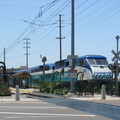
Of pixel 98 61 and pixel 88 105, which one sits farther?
pixel 98 61

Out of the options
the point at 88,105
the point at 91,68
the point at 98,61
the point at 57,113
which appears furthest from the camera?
the point at 98,61

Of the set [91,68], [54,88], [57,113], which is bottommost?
[57,113]

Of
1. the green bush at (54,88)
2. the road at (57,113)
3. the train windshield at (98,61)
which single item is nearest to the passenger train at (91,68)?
the train windshield at (98,61)

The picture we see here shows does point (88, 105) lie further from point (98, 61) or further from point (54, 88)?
point (98, 61)

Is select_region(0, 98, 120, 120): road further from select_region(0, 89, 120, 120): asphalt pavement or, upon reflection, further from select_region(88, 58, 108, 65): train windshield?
select_region(88, 58, 108, 65): train windshield

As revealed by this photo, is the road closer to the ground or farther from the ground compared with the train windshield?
closer to the ground

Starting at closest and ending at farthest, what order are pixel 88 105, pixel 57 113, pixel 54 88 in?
pixel 57 113
pixel 88 105
pixel 54 88

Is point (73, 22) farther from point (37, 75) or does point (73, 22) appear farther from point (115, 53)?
point (37, 75)

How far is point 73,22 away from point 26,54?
63298mm

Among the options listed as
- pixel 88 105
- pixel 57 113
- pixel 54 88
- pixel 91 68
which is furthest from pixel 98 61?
pixel 57 113

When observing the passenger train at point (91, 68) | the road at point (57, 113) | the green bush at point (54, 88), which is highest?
the passenger train at point (91, 68)

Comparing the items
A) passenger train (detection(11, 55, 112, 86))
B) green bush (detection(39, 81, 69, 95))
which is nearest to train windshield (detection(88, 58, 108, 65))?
passenger train (detection(11, 55, 112, 86))

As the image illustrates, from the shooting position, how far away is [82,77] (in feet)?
120

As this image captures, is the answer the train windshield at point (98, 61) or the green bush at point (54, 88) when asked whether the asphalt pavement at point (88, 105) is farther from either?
the train windshield at point (98, 61)
